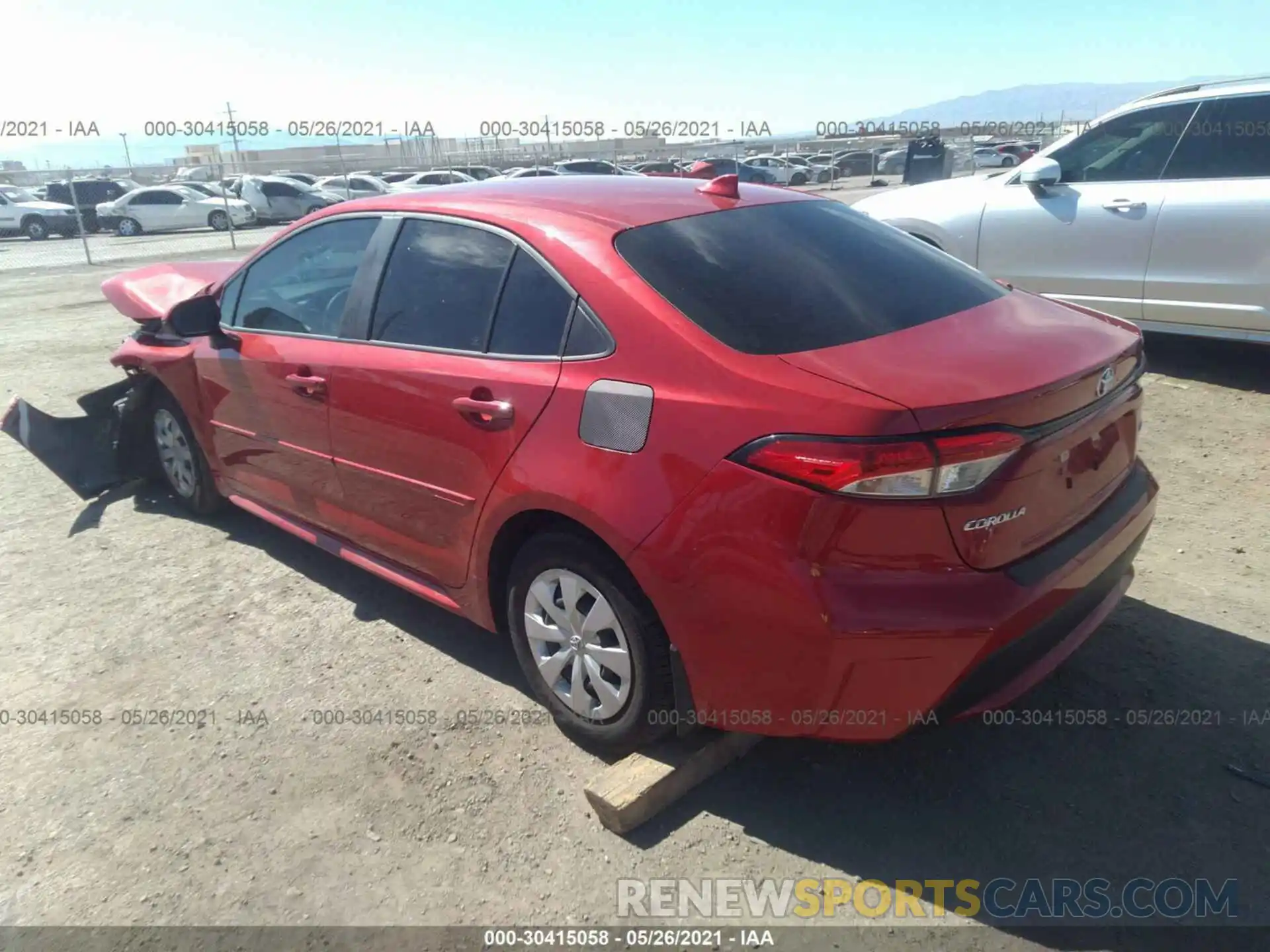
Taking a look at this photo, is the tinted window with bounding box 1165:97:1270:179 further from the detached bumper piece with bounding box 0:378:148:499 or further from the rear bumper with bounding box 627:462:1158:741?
the detached bumper piece with bounding box 0:378:148:499

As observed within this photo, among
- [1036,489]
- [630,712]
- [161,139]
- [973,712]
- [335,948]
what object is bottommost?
[335,948]

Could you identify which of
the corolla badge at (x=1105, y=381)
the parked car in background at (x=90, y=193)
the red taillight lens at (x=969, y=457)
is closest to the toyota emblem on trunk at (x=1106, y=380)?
the corolla badge at (x=1105, y=381)

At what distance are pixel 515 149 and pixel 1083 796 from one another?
5344 cm

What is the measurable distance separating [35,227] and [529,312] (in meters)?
32.4

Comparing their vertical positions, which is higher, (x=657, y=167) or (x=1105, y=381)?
(x=657, y=167)

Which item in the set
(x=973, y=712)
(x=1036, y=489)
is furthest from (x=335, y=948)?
(x=1036, y=489)

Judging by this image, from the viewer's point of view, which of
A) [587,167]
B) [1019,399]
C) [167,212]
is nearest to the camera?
[1019,399]

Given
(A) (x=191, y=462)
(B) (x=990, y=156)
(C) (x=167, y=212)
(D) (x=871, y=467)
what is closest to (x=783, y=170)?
(B) (x=990, y=156)

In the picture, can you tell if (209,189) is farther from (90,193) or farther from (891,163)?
(891,163)

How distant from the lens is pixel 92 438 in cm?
531

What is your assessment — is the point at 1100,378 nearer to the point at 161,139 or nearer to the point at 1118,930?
the point at 1118,930

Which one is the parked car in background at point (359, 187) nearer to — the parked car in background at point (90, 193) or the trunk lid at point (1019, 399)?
the parked car in background at point (90, 193)

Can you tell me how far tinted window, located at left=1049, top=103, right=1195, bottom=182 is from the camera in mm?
5949

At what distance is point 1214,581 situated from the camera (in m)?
3.71
